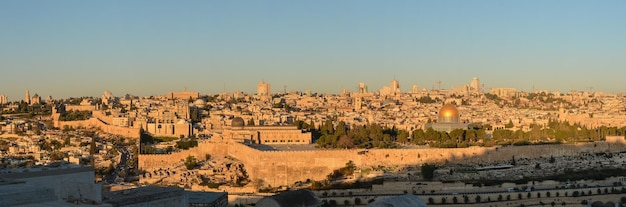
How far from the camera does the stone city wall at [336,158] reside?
2944 centimetres

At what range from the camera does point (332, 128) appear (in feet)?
141

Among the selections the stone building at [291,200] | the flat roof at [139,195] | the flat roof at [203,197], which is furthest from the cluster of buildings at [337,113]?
the stone building at [291,200]

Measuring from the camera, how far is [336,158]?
29922 mm

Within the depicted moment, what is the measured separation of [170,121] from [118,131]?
4.38 m

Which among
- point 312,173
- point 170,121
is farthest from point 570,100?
point 312,173

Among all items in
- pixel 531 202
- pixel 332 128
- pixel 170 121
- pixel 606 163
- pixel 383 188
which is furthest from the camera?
pixel 170 121

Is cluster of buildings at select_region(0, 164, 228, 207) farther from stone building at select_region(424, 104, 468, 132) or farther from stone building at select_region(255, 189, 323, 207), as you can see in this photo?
stone building at select_region(424, 104, 468, 132)

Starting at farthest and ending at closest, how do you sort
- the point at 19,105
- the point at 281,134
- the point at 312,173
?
the point at 19,105 → the point at 281,134 → the point at 312,173

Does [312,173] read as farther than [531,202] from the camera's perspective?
Yes

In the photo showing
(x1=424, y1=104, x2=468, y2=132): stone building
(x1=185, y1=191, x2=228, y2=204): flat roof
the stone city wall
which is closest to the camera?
(x1=185, y1=191, x2=228, y2=204): flat roof

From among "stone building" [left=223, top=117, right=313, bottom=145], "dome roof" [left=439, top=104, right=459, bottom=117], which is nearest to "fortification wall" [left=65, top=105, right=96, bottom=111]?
"stone building" [left=223, top=117, right=313, bottom=145]

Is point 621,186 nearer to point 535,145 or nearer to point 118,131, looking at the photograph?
point 535,145

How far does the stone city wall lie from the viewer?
96.6ft

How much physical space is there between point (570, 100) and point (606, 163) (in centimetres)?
5954
